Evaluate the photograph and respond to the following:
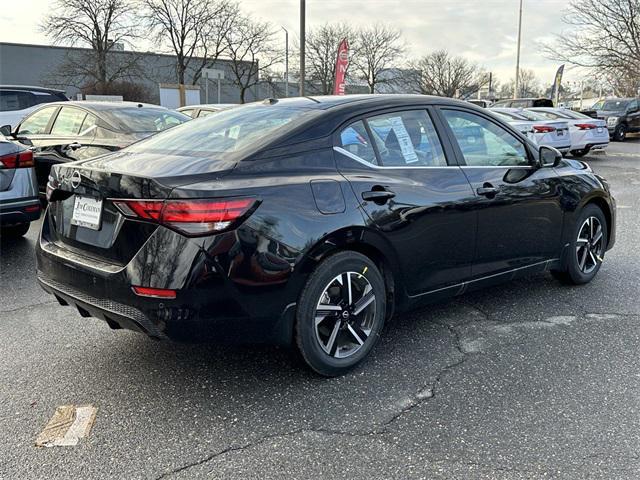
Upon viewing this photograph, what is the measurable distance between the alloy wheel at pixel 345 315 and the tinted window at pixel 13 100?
1221 cm

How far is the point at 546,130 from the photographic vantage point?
13703mm

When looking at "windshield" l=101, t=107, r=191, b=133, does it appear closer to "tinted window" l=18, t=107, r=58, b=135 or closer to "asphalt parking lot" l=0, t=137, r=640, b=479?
"tinted window" l=18, t=107, r=58, b=135

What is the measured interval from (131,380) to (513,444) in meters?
2.00

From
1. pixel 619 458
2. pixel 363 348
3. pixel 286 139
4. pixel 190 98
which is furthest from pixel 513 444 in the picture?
pixel 190 98

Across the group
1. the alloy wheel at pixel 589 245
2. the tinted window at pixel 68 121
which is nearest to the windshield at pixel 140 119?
the tinted window at pixel 68 121

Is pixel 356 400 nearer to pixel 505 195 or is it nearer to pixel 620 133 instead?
pixel 505 195

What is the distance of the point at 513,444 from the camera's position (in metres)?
2.50

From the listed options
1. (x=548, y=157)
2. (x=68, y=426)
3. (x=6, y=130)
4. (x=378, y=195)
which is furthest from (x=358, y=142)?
(x=6, y=130)

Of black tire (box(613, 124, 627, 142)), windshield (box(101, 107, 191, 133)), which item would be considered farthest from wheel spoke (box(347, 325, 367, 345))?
black tire (box(613, 124, 627, 142))

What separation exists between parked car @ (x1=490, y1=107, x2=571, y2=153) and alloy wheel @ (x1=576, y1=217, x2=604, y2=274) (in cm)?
927

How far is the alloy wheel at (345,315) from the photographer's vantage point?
9.89 feet

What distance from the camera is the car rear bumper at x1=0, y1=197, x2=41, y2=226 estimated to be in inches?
207

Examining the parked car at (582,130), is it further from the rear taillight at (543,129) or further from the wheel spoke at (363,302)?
the wheel spoke at (363,302)

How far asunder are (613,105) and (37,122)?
2331cm
